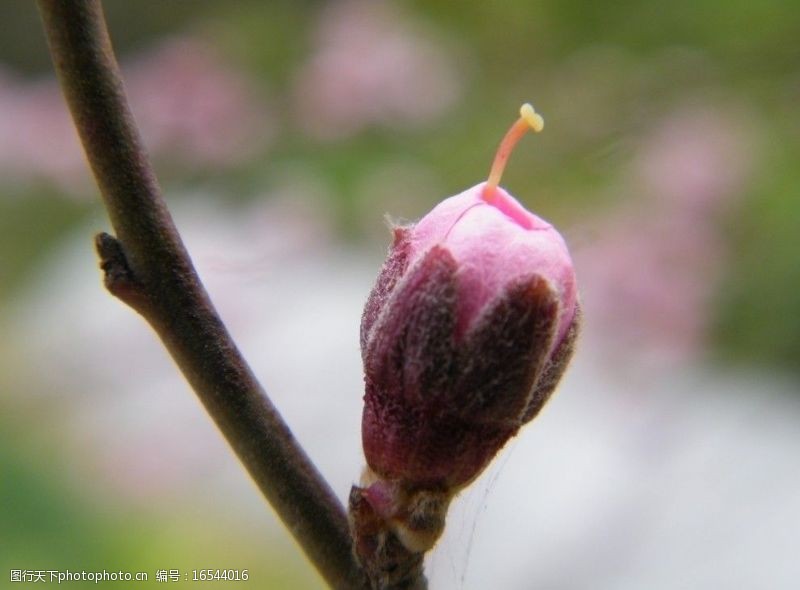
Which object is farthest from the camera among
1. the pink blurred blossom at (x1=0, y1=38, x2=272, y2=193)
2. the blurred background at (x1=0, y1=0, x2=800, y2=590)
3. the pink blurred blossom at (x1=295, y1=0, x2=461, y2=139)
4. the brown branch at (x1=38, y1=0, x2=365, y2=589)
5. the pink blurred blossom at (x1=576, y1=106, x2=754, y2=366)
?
the pink blurred blossom at (x1=0, y1=38, x2=272, y2=193)

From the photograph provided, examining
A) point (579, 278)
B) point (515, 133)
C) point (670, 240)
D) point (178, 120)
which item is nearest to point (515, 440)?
point (579, 278)

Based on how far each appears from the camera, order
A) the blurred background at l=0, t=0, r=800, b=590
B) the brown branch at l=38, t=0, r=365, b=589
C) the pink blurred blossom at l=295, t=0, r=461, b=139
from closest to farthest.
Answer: the brown branch at l=38, t=0, r=365, b=589
the blurred background at l=0, t=0, r=800, b=590
the pink blurred blossom at l=295, t=0, r=461, b=139

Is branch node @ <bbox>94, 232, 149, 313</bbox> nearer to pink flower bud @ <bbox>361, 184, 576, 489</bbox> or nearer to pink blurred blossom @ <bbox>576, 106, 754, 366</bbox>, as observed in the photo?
pink flower bud @ <bbox>361, 184, 576, 489</bbox>

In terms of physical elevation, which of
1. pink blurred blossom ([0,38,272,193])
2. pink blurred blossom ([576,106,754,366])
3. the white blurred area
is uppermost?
pink blurred blossom ([0,38,272,193])

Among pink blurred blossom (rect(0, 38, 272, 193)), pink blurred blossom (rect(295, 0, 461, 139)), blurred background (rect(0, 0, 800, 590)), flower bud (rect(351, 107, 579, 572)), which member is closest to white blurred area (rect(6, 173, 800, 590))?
blurred background (rect(0, 0, 800, 590))

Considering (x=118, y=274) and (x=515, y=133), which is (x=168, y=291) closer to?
(x=118, y=274)

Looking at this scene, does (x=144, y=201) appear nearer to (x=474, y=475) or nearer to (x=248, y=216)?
(x=474, y=475)

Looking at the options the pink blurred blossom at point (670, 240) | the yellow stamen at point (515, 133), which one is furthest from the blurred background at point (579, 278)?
the yellow stamen at point (515, 133)
